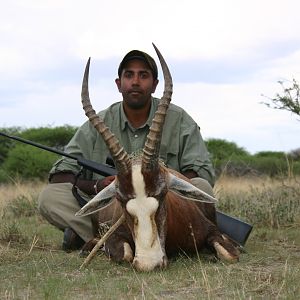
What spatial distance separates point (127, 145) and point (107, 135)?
1.73 metres

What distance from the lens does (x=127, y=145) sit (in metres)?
7.23

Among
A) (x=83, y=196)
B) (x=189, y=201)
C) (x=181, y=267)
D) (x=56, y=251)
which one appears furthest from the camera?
(x=83, y=196)

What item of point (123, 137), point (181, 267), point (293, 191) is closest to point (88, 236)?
point (123, 137)

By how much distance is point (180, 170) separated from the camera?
7.26 m

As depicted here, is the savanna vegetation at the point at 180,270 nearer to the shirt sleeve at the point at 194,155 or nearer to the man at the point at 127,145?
the man at the point at 127,145

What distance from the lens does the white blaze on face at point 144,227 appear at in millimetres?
5031

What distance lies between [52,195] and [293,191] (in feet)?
11.5

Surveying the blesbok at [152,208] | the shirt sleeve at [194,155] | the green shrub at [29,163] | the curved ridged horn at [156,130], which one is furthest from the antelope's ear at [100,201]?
the green shrub at [29,163]

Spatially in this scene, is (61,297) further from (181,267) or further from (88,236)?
(88,236)

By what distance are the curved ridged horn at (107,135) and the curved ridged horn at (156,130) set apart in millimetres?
149

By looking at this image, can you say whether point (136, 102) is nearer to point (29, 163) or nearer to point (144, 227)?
point (144, 227)

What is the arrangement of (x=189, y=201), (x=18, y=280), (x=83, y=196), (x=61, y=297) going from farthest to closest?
(x=83, y=196)
(x=189, y=201)
(x=18, y=280)
(x=61, y=297)

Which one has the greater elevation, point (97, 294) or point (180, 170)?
point (180, 170)

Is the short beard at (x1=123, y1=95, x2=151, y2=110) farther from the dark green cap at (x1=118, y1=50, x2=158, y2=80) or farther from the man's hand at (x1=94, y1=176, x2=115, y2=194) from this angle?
the man's hand at (x1=94, y1=176, x2=115, y2=194)
